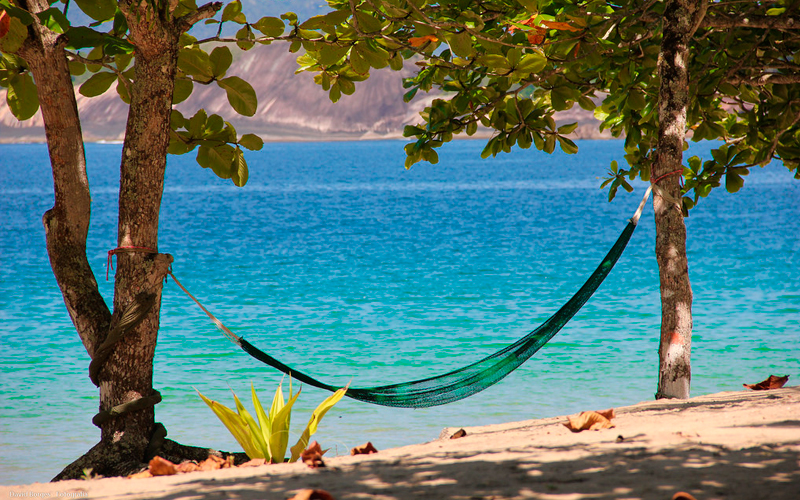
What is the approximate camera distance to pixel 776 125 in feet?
15.1

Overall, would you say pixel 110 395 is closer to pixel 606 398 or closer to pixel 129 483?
pixel 129 483

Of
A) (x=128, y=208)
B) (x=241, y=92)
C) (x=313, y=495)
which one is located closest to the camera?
(x=313, y=495)

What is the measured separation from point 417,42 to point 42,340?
7643 mm

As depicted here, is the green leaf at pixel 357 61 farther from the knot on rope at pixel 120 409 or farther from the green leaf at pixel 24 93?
the knot on rope at pixel 120 409

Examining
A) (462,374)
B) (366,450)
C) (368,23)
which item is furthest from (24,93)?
(462,374)

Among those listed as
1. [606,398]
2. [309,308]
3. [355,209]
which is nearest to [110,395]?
[606,398]

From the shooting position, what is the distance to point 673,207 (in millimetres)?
3551

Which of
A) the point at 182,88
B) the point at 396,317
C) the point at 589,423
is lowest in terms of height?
the point at 589,423

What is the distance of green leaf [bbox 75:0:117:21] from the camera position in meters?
3.10

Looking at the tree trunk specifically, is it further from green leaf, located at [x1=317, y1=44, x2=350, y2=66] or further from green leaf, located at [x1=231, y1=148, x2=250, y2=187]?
green leaf, located at [x1=231, y1=148, x2=250, y2=187]

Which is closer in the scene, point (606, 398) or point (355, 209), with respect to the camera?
point (606, 398)

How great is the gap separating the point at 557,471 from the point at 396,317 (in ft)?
27.6

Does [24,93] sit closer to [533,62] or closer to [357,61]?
[357,61]

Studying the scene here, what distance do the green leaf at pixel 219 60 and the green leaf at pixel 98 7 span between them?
468mm
